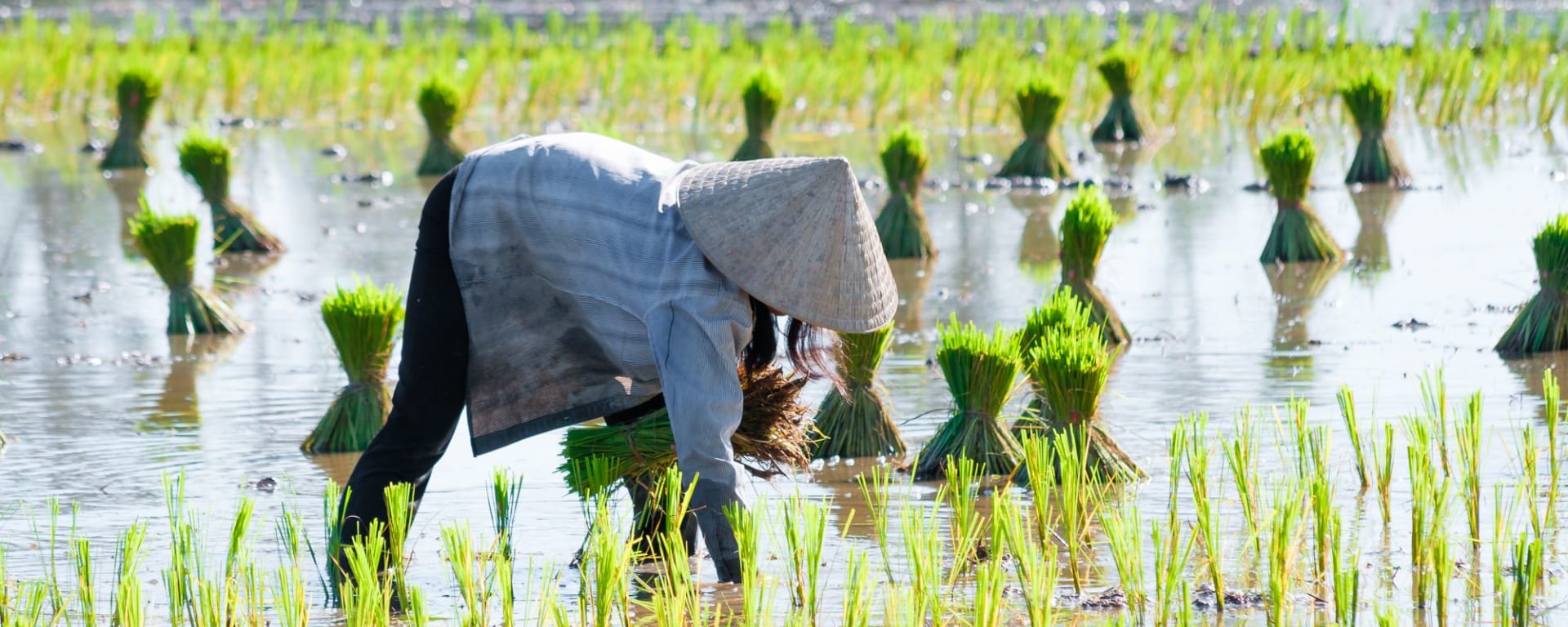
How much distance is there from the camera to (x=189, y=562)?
340cm

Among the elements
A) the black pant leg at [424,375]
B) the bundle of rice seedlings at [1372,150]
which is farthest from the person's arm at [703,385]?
the bundle of rice seedlings at [1372,150]

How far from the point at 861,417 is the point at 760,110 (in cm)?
491

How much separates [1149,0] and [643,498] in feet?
62.1

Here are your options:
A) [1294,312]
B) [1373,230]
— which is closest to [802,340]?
[1294,312]

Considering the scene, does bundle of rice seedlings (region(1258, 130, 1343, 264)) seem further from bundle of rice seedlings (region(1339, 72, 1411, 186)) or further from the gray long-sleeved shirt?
the gray long-sleeved shirt

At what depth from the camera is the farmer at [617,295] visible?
315 centimetres

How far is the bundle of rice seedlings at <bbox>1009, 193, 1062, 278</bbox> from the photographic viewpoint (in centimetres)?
764

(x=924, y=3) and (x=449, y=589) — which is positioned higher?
(x=924, y=3)

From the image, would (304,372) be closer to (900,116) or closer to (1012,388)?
(1012,388)

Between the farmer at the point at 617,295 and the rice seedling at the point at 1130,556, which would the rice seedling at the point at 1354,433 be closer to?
the rice seedling at the point at 1130,556

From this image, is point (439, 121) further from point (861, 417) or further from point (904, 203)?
point (861, 417)

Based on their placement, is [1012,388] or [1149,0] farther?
[1149,0]

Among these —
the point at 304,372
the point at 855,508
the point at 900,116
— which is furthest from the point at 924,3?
the point at 855,508

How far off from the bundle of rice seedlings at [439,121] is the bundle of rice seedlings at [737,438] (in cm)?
660
